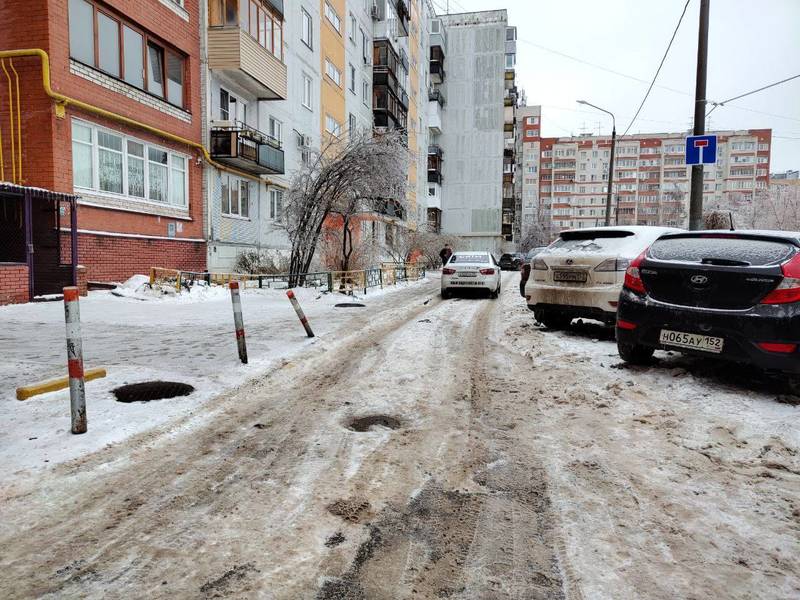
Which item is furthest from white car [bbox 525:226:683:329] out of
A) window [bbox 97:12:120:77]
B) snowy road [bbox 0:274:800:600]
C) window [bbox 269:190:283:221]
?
window [bbox 269:190:283:221]

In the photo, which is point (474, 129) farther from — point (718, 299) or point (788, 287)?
point (788, 287)

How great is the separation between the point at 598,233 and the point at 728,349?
3.89m

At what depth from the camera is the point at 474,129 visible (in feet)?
204

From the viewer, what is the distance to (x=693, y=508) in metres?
2.77

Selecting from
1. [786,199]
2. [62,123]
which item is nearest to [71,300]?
[62,123]

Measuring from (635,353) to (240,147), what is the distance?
53.9 ft

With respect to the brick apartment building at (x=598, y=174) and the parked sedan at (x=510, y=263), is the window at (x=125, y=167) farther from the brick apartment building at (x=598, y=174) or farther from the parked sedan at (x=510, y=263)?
the brick apartment building at (x=598, y=174)

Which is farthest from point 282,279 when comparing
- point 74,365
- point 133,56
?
point 74,365

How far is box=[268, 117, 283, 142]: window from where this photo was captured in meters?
23.0

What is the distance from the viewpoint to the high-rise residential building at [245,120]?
1842 cm

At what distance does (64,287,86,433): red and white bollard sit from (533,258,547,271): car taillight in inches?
268

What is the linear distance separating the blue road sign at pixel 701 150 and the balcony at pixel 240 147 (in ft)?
47.1

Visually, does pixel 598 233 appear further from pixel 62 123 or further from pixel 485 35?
pixel 485 35

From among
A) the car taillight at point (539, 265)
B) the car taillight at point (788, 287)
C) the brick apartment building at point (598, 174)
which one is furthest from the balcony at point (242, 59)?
the brick apartment building at point (598, 174)
